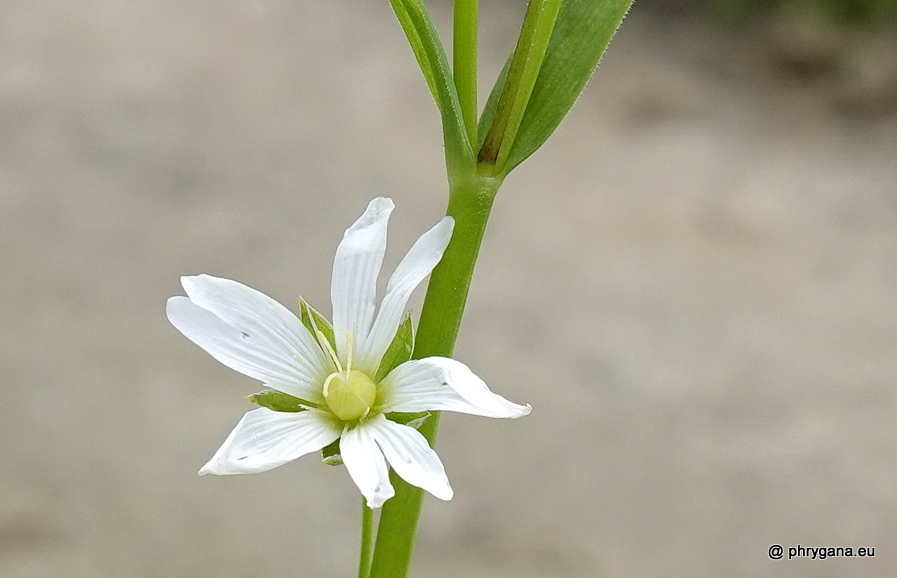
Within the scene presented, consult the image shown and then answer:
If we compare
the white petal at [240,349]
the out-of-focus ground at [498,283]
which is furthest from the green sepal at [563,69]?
the out-of-focus ground at [498,283]

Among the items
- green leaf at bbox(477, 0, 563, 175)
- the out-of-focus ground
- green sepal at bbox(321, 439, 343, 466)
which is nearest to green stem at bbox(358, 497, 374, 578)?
green sepal at bbox(321, 439, 343, 466)

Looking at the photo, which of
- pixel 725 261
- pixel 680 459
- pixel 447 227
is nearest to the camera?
pixel 447 227

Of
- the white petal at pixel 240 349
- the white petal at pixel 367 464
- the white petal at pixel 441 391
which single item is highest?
the white petal at pixel 240 349

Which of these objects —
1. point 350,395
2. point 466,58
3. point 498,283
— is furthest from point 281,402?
point 498,283

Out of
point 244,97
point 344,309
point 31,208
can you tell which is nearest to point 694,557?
point 344,309

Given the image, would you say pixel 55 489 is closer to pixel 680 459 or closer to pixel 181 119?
pixel 680 459

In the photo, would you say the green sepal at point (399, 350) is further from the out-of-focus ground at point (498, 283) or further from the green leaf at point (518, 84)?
the out-of-focus ground at point (498, 283)
